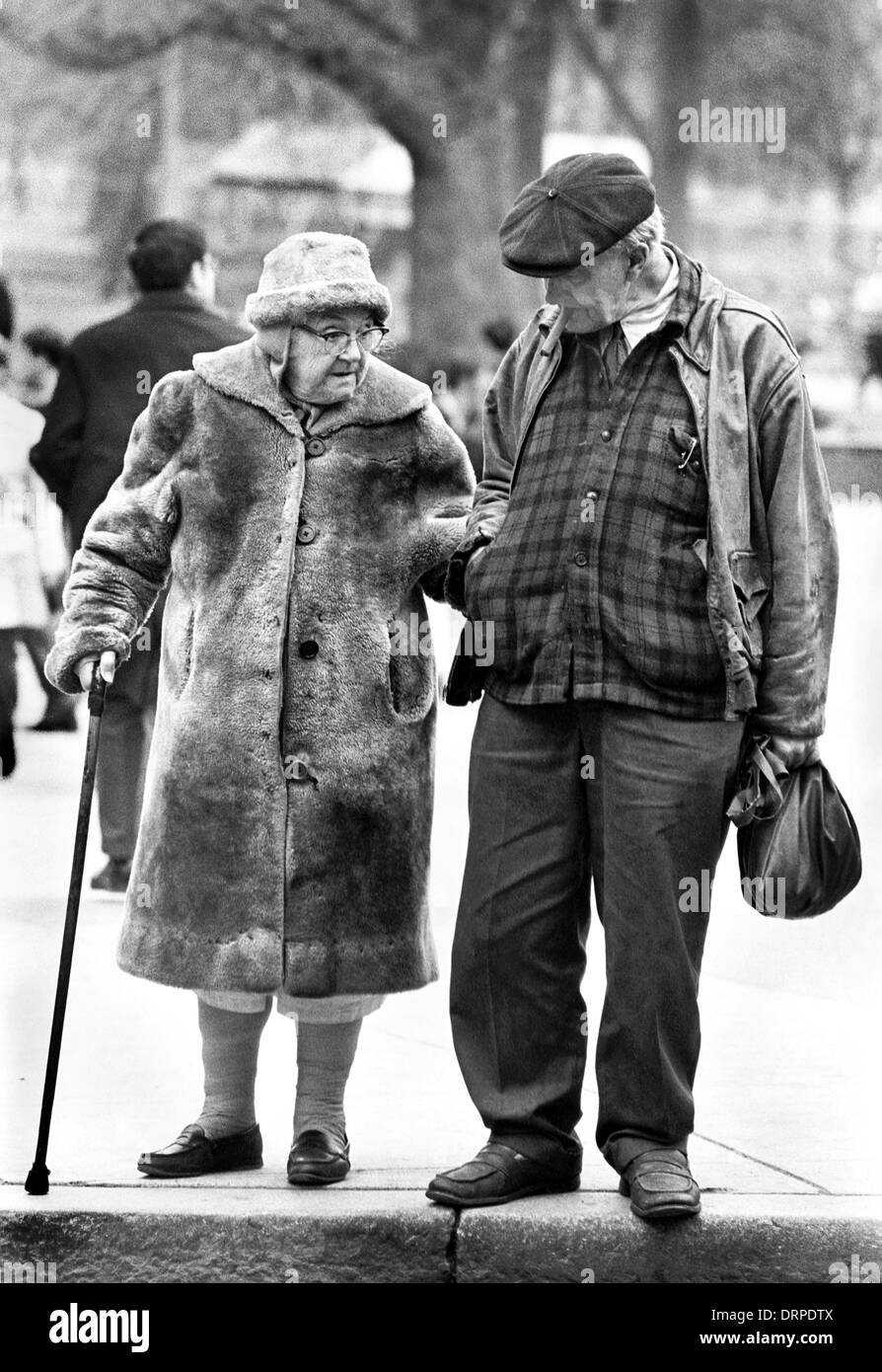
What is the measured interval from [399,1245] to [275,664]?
42.0 inches

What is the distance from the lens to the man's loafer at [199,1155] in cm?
447

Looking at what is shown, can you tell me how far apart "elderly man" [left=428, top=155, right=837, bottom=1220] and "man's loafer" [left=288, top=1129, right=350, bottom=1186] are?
0.83 ft

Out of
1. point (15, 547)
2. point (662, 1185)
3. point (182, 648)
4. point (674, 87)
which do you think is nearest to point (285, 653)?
point (182, 648)

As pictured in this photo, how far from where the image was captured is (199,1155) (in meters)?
4.48

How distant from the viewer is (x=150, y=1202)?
14.1 feet

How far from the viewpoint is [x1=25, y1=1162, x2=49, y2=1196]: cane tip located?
4367 millimetres

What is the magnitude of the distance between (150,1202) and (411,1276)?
0.49m

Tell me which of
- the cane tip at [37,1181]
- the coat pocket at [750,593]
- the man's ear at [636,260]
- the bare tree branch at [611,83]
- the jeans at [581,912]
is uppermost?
the bare tree branch at [611,83]

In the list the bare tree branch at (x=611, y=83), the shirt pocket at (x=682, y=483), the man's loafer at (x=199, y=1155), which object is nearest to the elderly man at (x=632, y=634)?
the shirt pocket at (x=682, y=483)

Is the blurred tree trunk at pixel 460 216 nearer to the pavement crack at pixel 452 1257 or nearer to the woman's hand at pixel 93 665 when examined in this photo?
the woman's hand at pixel 93 665

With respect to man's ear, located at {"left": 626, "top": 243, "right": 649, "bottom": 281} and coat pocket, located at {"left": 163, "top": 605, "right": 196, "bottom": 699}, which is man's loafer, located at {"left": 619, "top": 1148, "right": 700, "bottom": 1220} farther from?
man's ear, located at {"left": 626, "top": 243, "right": 649, "bottom": 281}

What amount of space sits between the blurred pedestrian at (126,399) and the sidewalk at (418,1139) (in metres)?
0.38

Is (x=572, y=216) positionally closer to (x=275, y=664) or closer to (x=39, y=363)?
(x=275, y=664)
